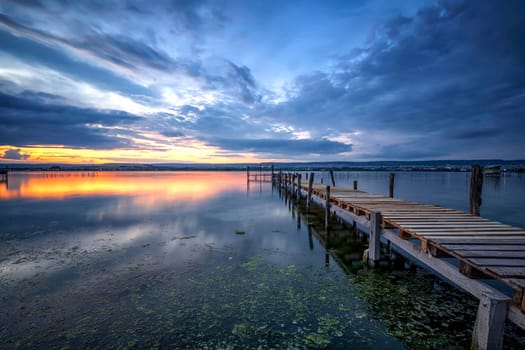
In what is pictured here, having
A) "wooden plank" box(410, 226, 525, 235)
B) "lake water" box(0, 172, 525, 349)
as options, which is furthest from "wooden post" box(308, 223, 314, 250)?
"wooden plank" box(410, 226, 525, 235)

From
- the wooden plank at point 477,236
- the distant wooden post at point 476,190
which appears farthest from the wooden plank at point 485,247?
the distant wooden post at point 476,190

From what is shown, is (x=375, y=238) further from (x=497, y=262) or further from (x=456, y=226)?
(x=497, y=262)

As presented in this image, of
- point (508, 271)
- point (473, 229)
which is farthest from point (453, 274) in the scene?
point (473, 229)

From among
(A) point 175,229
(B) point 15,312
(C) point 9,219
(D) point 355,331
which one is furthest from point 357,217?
(C) point 9,219

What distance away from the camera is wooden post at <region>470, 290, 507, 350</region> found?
11.9 ft

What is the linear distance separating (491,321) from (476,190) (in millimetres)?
8269

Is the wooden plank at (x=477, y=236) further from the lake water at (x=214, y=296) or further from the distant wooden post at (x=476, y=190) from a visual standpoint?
the distant wooden post at (x=476, y=190)

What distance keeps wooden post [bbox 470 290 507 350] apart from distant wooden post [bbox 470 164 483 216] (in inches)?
296

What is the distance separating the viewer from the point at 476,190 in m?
10.0

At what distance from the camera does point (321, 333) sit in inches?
198

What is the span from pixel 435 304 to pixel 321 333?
3099 mm

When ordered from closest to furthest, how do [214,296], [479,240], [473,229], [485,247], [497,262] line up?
[497,262] → [485,247] → [479,240] → [214,296] → [473,229]

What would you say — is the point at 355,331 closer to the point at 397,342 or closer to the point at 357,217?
the point at 397,342

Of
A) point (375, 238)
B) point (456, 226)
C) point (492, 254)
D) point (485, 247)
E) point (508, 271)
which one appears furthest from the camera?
point (375, 238)
